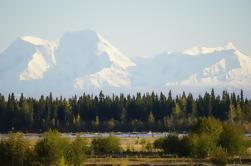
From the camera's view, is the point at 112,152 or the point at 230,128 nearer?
the point at 230,128

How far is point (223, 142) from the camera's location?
108 meters

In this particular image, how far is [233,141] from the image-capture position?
106938mm

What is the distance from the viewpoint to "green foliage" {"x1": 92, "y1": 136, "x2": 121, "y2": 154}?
385 feet

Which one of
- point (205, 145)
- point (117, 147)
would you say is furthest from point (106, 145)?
point (205, 145)

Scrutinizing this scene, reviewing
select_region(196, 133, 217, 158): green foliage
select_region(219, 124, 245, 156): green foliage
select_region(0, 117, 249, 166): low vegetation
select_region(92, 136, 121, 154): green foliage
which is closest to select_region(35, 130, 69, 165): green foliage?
select_region(0, 117, 249, 166): low vegetation

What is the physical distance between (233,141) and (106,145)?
22.9 metres

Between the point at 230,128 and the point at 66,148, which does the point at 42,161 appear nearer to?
the point at 66,148

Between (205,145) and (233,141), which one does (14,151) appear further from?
(233,141)

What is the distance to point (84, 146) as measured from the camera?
97438mm

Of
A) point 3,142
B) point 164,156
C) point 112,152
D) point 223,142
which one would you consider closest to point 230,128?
point 223,142

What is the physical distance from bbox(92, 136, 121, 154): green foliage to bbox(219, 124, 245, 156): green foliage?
19.3 metres

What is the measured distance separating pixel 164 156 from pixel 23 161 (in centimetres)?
2730

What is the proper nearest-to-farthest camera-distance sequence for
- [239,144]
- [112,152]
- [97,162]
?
[97,162]
[239,144]
[112,152]

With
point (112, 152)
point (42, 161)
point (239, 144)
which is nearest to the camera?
point (42, 161)
